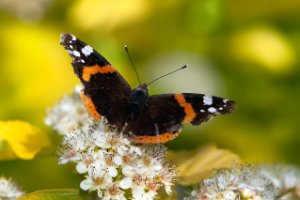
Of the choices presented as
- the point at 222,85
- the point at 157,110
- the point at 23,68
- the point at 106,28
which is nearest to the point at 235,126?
the point at 222,85

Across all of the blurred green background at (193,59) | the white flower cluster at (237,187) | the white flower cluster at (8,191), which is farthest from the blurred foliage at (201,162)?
the blurred green background at (193,59)

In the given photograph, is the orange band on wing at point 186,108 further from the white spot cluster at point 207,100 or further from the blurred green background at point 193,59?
the blurred green background at point 193,59

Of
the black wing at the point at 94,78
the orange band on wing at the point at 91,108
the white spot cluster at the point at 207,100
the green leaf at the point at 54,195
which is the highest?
the black wing at the point at 94,78

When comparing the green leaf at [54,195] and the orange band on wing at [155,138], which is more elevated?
the orange band on wing at [155,138]

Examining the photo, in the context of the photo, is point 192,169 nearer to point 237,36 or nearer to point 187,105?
point 187,105

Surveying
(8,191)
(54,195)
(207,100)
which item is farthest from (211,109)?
(8,191)
